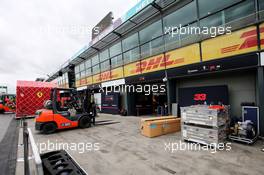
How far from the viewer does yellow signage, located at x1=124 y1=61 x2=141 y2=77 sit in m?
11.5

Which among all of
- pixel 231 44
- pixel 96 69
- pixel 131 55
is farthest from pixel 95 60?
pixel 231 44

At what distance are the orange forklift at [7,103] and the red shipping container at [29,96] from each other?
761 cm

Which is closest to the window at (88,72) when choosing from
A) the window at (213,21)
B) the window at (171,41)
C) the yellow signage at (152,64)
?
the yellow signage at (152,64)

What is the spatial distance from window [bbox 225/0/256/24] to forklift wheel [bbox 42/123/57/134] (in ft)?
32.3

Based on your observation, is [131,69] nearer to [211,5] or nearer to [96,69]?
[96,69]

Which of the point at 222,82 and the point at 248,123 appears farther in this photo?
the point at 222,82

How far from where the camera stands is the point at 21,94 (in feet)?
43.0

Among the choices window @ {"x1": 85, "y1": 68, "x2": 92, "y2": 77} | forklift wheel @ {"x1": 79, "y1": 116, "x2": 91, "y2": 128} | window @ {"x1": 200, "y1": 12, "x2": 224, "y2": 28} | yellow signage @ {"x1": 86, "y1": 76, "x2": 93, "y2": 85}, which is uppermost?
window @ {"x1": 200, "y1": 12, "x2": 224, "y2": 28}

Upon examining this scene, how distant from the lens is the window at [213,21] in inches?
275

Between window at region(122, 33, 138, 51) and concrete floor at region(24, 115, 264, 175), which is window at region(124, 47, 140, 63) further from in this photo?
concrete floor at region(24, 115, 264, 175)

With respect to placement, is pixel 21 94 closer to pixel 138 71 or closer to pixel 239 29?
pixel 138 71

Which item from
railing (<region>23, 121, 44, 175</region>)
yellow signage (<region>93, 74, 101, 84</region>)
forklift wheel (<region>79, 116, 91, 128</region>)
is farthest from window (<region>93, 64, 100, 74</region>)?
railing (<region>23, 121, 44, 175</region>)

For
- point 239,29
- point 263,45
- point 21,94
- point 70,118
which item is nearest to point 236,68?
point 263,45

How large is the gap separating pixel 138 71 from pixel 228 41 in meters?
6.24
